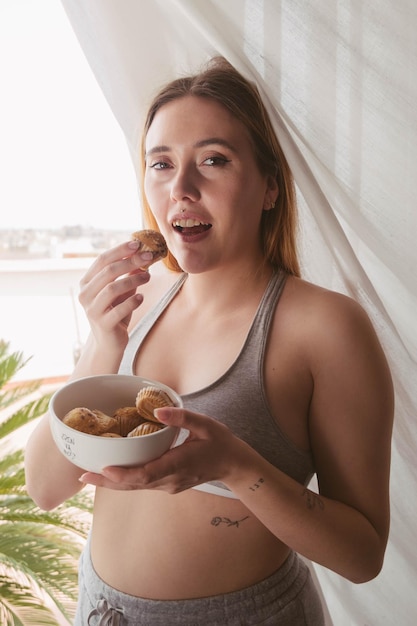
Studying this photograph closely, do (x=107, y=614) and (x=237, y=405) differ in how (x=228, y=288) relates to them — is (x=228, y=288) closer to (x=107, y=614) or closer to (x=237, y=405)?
(x=237, y=405)

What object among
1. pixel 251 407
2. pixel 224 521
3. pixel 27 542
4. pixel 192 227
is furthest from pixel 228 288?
pixel 27 542

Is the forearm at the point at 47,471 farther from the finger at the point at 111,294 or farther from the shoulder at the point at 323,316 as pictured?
the shoulder at the point at 323,316

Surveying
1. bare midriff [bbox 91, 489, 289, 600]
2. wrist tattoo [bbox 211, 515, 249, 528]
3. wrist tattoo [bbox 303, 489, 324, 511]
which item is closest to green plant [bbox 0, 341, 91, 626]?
bare midriff [bbox 91, 489, 289, 600]

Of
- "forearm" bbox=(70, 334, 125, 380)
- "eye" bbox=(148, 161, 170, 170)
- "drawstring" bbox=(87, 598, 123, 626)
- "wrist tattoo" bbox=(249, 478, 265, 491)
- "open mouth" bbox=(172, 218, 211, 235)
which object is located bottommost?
"drawstring" bbox=(87, 598, 123, 626)

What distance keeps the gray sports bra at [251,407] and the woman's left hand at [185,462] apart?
5.8 inches

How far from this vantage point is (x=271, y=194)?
1070 mm

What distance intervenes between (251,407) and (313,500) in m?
0.16

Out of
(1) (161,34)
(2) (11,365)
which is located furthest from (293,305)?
(2) (11,365)

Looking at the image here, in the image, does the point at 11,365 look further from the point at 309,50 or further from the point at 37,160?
the point at 37,160

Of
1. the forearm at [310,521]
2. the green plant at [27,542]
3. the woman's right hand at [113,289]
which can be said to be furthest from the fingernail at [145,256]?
the green plant at [27,542]

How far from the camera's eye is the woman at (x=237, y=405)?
2.84 ft

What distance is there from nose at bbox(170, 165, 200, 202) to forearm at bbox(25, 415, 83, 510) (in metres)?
0.43

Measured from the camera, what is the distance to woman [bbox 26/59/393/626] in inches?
34.0

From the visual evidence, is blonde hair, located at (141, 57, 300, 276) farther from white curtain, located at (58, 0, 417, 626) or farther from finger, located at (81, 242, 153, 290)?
finger, located at (81, 242, 153, 290)
